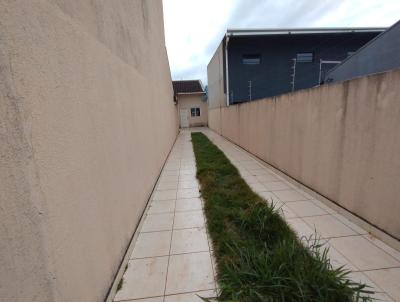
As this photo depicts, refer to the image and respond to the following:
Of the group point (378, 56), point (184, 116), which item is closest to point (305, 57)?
point (378, 56)

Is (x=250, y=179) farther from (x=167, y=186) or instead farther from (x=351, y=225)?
(x=351, y=225)

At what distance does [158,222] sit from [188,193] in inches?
38.9

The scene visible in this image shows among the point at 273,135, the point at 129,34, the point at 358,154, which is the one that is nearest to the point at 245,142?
the point at 273,135

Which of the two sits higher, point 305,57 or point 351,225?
point 305,57

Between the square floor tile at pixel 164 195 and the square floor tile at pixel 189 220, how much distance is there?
2.09 feet

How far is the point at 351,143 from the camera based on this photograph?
2424 mm

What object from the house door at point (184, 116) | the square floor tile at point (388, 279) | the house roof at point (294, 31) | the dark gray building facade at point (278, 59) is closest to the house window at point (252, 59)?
the dark gray building facade at point (278, 59)

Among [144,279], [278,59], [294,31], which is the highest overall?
[294,31]

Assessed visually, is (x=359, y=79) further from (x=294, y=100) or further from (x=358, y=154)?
(x=294, y=100)

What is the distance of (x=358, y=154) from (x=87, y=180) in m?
2.75

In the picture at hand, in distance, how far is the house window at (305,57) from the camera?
11.5 meters

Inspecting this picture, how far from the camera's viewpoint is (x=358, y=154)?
7.67 ft

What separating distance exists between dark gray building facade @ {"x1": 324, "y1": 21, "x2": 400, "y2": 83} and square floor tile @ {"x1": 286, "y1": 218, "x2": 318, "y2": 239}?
3.93 meters

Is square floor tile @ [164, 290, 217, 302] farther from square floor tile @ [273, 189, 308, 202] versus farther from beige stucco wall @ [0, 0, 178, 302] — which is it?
square floor tile @ [273, 189, 308, 202]
